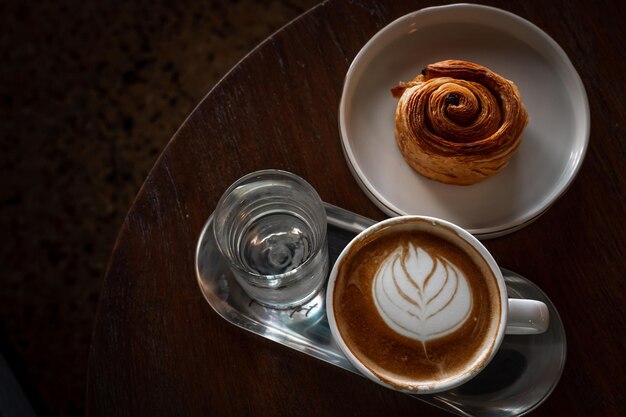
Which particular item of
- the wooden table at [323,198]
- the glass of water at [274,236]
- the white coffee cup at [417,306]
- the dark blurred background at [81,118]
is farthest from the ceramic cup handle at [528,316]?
the dark blurred background at [81,118]

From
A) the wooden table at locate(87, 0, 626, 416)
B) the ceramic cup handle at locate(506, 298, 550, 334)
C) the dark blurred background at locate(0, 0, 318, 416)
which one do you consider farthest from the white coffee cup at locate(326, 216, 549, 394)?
the dark blurred background at locate(0, 0, 318, 416)

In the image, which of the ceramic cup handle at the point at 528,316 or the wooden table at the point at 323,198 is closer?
the ceramic cup handle at the point at 528,316

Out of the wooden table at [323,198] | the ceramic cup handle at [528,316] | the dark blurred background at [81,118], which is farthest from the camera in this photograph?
the dark blurred background at [81,118]

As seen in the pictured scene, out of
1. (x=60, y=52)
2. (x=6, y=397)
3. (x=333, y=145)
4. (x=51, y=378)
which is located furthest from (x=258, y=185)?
(x=60, y=52)

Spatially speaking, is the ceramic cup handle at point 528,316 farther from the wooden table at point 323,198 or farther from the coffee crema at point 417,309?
the wooden table at point 323,198

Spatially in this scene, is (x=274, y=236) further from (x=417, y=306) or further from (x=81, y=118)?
(x=81, y=118)

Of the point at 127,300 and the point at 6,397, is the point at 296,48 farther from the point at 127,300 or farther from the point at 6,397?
the point at 6,397

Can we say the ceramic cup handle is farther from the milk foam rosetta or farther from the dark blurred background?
the dark blurred background
